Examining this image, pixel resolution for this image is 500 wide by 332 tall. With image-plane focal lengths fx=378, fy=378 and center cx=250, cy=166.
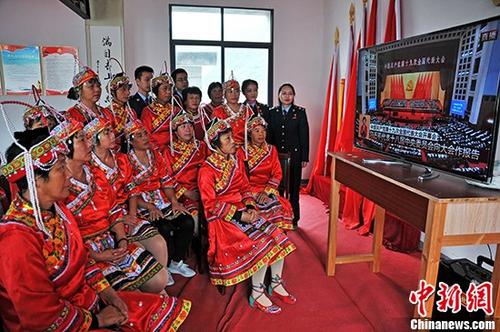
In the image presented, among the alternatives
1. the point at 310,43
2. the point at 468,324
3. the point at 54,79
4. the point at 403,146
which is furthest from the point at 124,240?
the point at 310,43

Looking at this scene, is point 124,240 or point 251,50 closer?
point 124,240

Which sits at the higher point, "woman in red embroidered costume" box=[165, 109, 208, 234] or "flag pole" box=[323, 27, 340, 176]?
"flag pole" box=[323, 27, 340, 176]

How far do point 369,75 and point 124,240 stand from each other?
1767mm

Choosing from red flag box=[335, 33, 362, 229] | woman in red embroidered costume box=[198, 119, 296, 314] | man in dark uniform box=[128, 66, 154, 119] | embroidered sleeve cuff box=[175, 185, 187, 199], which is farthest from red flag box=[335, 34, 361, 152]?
man in dark uniform box=[128, 66, 154, 119]

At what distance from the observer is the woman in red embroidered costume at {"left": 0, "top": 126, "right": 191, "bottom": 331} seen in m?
1.16

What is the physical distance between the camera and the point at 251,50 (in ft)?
16.4

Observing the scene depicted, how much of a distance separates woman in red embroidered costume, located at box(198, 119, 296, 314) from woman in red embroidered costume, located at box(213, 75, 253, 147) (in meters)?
0.68

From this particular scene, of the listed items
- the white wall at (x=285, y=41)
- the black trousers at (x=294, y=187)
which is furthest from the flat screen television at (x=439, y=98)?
the white wall at (x=285, y=41)

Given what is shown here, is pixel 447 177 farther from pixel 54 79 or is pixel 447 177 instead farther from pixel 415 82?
pixel 54 79

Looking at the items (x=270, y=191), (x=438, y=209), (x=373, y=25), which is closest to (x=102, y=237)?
(x=270, y=191)

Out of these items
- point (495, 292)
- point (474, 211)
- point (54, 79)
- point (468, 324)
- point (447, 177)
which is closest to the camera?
point (474, 211)

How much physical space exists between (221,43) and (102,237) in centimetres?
364
